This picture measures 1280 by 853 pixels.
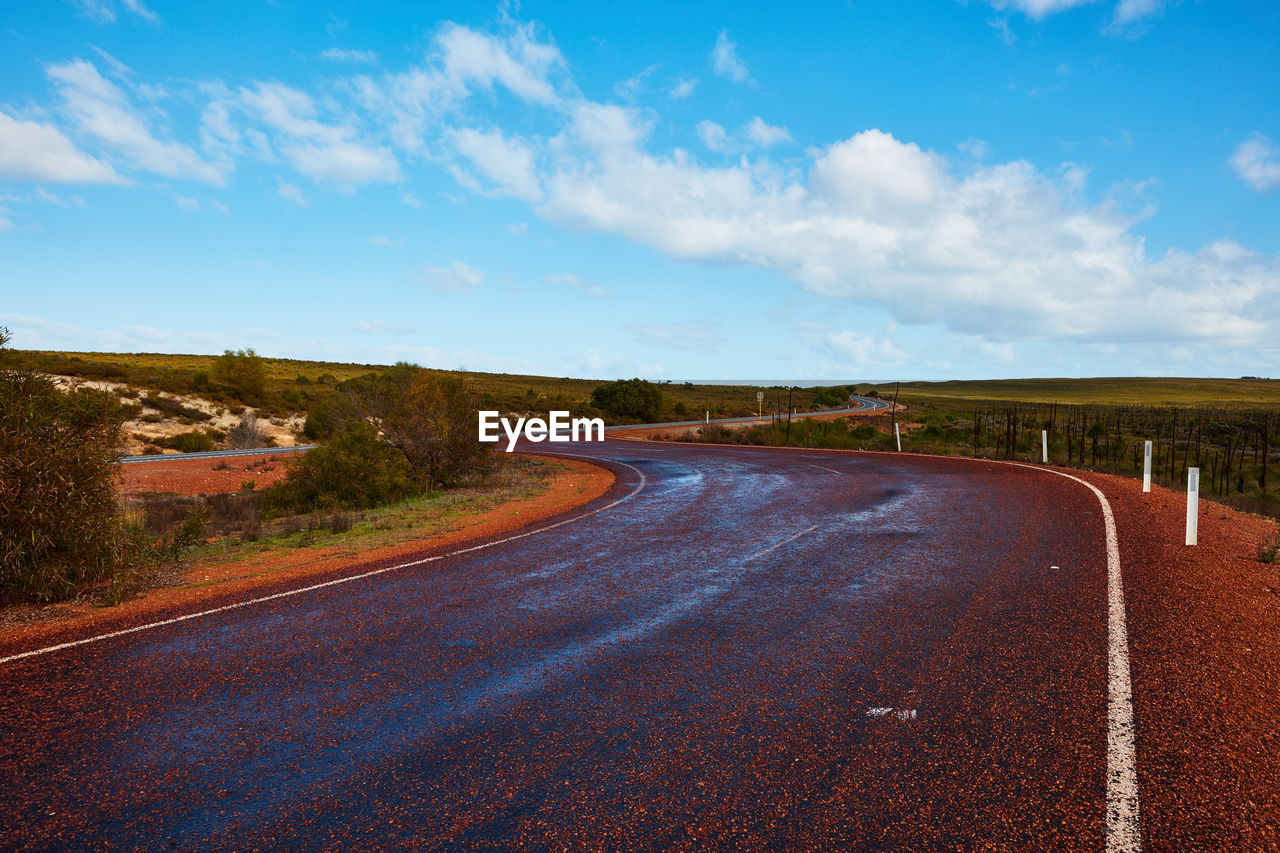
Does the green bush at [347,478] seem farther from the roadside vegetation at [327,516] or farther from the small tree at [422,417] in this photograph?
the small tree at [422,417]

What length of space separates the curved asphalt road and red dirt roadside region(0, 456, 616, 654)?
78cm

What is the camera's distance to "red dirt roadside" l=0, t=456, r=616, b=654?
6785 millimetres

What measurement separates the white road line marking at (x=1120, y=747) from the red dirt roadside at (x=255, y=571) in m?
7.78

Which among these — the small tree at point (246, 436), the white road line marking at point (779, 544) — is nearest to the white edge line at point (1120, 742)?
the white road line marking at point (779, 544)

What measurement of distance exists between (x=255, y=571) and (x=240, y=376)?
43.3 metres

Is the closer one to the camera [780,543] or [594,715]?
[594,715]

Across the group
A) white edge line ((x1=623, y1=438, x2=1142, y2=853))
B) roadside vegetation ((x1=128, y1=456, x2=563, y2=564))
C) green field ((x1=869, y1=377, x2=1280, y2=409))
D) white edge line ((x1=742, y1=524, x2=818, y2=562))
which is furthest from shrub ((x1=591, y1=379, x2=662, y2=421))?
green field ((x1=869, y1=377, x2=1280, y2=409))

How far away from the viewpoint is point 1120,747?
4.10m

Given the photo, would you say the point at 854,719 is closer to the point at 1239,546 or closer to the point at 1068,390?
the point at 1239,546

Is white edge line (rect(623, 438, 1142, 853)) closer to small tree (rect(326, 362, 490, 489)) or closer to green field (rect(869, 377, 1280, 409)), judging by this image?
small tree (rect(326, 362, 490, 489))

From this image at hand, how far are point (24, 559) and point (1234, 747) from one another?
10300 mm

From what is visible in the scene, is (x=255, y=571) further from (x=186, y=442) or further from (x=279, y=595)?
(x=186, y=442)

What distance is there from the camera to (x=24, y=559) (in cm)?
749

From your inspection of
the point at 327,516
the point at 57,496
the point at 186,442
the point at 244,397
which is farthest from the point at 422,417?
the point at 244,397
